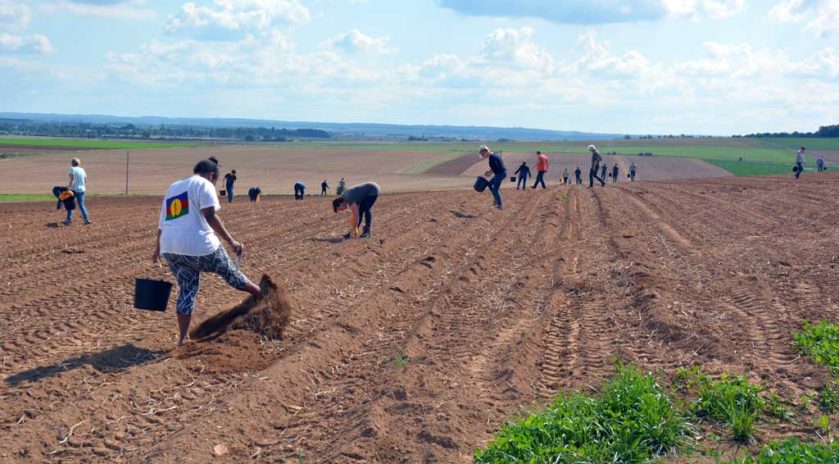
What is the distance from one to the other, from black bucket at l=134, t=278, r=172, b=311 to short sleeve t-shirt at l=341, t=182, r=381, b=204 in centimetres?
594

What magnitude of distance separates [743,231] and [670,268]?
478 cm

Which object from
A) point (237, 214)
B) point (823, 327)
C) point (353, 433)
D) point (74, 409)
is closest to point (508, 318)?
point (823, 327)

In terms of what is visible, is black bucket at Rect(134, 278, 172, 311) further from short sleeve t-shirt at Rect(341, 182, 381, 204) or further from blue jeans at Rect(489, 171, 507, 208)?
blue jeans at Rect(489, 171, 507, 208)

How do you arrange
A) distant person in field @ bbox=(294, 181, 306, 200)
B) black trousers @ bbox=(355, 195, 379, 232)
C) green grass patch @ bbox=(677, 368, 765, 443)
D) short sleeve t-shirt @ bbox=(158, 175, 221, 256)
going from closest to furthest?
green grass patch @ bbox=(677, 368, 765, 443), short sleeve t-shirt @ bbox=(158, 175, 221, 256), black trousers @ bbox=(355, 195, 379, 232), distant person in field @ bbox=(294, 181, 306, 200)

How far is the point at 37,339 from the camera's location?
25.7ft

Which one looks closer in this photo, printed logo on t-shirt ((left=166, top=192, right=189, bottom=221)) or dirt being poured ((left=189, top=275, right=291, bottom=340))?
printed logo on t-shirt ((left=166, top=192, right=189, bottom=221))

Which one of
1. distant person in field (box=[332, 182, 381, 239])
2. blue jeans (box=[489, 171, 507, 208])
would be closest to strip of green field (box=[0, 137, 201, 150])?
blue jeans (box=[489, 171, 507, 208])

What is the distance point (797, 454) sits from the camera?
436 cm

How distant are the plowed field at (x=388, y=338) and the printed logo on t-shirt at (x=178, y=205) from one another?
3.89 ft

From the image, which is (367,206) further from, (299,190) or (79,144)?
(79,144)

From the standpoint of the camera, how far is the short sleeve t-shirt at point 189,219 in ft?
23.2

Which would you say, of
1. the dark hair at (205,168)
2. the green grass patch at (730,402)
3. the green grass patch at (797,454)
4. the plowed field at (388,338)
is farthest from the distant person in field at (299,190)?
the green grass patch at (797,454)

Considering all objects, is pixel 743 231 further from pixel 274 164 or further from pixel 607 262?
pixel 274 164

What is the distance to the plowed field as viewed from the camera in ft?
18.0
